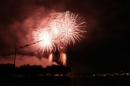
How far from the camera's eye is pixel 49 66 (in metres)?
106

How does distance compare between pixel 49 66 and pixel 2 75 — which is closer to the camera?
pixel 2 75

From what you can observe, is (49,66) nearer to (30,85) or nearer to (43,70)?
(43,70)

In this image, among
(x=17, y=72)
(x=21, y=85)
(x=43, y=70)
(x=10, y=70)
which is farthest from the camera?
(x=43, y=70)

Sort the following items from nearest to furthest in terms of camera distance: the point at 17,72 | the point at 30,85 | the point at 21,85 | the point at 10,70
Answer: the point at 21,85, the point at 30,85, the point at 10,70, the point at 17,72

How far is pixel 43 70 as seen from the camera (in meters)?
103

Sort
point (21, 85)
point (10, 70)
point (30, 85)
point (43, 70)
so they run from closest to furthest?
point (21, 85) → point (30, 85) → point (10, 70) → point (43, 70)

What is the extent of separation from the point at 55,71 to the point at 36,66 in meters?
15.3

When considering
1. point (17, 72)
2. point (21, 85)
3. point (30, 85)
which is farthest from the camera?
point (17, 72)

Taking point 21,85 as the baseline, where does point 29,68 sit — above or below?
above

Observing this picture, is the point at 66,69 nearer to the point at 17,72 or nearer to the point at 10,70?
the point at 17,72

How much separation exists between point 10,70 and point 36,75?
74.4 ft

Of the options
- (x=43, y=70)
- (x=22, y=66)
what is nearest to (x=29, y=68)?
(x=22, y=66)

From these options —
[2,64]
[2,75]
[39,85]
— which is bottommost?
[39,85]

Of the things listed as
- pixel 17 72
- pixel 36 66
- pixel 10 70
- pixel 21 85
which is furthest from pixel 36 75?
pixel 21 85
